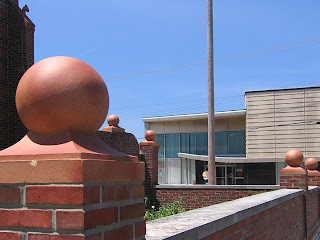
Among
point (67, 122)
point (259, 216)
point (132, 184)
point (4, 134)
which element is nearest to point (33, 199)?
point (67, 122)

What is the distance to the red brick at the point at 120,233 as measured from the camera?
201 centimetres

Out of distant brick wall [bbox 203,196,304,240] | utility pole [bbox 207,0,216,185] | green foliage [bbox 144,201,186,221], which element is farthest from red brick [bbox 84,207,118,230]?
utility pole [bbox 207,0,216,185]

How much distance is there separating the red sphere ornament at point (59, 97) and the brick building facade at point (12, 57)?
34.6 feet

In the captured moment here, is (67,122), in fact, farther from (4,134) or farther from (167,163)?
(167,163)

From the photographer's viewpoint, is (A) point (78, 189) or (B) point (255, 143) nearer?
(A) point (78, 189)

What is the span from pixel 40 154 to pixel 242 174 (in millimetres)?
32113

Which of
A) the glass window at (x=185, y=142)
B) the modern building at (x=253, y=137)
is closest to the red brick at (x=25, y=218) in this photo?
the modern building at (x=253, y=137)

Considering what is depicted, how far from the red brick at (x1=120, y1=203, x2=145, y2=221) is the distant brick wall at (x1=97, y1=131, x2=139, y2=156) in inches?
465

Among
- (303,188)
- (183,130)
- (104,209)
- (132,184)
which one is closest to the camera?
(104,209)

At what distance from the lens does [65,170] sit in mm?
1879

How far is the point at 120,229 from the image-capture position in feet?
6.96

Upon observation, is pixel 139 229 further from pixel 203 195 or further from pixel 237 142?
pixel 237 142

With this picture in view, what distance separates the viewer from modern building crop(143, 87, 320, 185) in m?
31.0

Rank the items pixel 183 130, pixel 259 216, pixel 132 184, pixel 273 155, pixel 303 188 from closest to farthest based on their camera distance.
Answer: pixel 132 184 → pixel 259 216 → pixel 303 188 → pixel 273 155 → pixel 183 130
